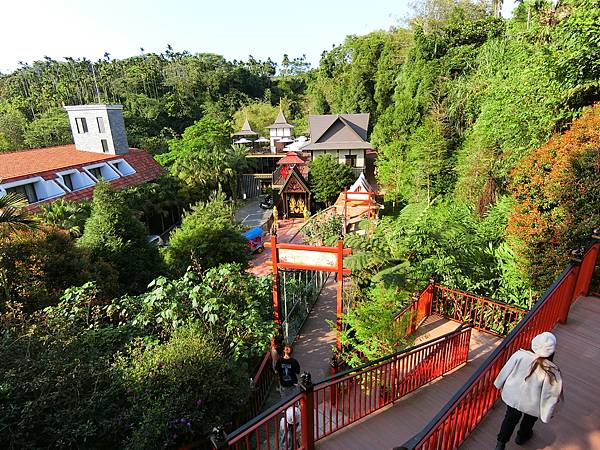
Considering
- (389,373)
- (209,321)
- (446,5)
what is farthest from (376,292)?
(446,5)

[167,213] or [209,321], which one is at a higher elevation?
[209,321]

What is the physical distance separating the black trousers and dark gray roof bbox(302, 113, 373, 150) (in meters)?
25.3

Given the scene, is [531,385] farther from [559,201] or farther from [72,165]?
[72,165]

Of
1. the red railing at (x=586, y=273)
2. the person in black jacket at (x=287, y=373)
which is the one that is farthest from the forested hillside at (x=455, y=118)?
the person in black jacket at (x=287, y=373)

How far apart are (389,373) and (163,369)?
11.2 ft

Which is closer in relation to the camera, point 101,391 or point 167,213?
point 101,391

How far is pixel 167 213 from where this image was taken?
2242 cm

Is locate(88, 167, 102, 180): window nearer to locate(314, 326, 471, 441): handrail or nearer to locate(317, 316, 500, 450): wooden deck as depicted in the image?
locate(314, 326, 471, 441): handrail

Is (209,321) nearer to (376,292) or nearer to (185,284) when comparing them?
(185,284)

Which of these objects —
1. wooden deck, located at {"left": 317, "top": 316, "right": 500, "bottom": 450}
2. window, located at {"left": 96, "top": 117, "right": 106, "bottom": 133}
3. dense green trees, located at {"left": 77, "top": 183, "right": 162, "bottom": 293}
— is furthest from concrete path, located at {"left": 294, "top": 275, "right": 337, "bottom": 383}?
window, located at {"left": 96, "top": 117, "right": 106, "bottom": 133}

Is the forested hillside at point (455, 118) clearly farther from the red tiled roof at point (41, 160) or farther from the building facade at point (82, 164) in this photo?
the red tiled roof at point (41, 160)

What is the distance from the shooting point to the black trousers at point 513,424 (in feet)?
10.2

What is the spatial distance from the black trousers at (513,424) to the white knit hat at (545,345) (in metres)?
0.64

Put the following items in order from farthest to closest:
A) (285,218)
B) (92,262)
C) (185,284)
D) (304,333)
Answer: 1. (285,218)
2. (304,333)
3. (92,262)
4. (185,284)
